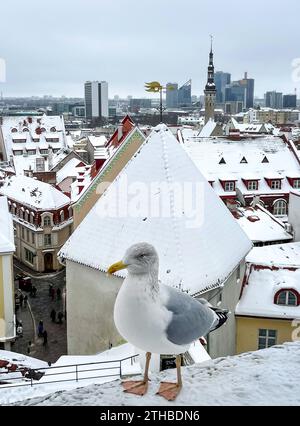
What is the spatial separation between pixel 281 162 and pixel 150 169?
2722 cm

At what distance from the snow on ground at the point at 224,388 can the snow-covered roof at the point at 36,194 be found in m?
36.8

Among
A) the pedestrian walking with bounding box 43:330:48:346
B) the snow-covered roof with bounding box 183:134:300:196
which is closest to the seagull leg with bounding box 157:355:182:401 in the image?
the pedestrian walking with bounding box 43:330:48:346

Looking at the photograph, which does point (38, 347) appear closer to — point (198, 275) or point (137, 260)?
point (198, 275)

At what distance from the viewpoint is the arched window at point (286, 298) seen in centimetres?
2042

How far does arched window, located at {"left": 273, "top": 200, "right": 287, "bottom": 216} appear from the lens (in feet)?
136

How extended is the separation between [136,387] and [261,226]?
88.6ft

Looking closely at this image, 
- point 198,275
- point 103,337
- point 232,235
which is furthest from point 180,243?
point 103,337

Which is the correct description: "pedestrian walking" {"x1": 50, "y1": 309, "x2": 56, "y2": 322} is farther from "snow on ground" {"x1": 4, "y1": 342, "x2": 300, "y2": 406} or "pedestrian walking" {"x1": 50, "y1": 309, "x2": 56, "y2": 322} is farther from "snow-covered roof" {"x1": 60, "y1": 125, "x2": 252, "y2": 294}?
"snow on ground" {"x1": 4, "y1": 342, "x2": 300, "y2": 406}

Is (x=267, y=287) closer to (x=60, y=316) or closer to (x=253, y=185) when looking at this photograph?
(x=60, y=316)

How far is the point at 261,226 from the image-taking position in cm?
3219

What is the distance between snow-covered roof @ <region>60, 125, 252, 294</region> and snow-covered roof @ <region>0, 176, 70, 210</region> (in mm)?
23256
